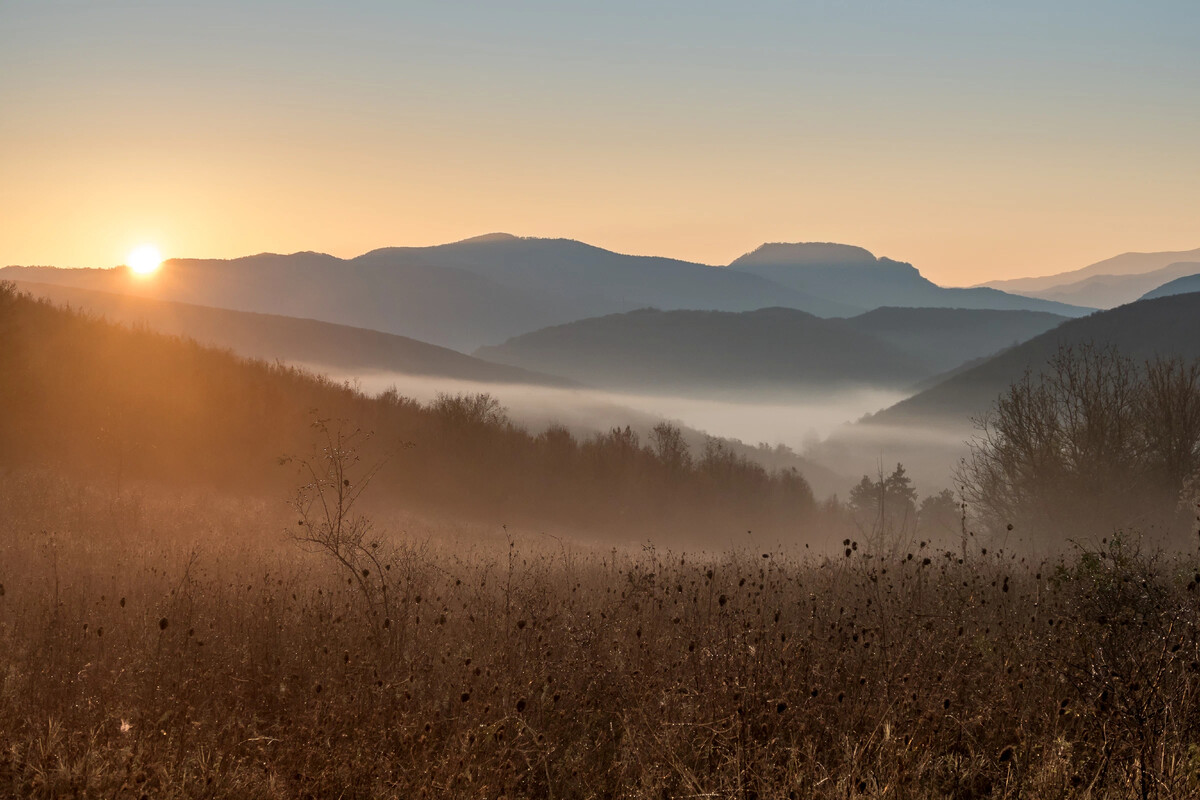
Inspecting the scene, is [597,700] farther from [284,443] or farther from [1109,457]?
[284,443]

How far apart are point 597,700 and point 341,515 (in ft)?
16.3

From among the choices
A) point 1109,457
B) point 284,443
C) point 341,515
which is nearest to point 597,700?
point 341,515

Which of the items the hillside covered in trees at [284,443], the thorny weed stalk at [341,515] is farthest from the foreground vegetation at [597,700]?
the hillside covered in trees at [284,443]

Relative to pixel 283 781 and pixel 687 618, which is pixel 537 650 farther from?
pixel 283 781

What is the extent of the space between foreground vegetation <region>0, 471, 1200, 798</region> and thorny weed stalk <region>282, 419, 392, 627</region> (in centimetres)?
62

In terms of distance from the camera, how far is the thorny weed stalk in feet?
35.3

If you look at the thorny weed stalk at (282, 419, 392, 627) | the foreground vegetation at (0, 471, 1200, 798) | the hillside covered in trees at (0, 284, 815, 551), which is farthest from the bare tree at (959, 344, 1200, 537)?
the thorny weed stalk at (282, 419, 392, 627)

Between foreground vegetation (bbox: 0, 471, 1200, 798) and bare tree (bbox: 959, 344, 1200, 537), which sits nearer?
foreground vegetation (bbox: 0, 471, 1200, 798)

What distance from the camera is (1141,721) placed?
562 cm

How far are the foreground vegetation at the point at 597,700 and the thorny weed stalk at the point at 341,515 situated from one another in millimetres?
619

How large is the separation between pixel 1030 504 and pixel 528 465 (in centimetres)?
2428

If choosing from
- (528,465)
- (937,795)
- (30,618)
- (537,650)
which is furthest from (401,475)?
(937,795)

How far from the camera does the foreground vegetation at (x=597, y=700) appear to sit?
5996mm

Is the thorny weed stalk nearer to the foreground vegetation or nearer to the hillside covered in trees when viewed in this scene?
the foreground vegetation
